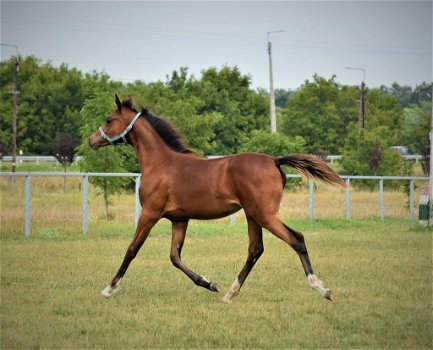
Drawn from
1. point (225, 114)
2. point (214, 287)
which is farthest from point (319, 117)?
point (214, 287)

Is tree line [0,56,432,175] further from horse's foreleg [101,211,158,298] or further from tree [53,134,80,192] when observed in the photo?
horse's foreleg [101,211,158,298]

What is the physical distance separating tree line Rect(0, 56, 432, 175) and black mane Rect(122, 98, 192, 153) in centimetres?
2183

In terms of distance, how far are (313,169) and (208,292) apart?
211 cm

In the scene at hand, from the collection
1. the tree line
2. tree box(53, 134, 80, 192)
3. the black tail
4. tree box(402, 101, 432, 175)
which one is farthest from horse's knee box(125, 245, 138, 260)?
tree box(402, 101, 432, 175)

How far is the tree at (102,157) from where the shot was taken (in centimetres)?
2008

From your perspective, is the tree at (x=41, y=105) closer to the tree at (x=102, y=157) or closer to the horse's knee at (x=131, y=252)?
the tree at (x=102, y=157)

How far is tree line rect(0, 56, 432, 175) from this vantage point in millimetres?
37375

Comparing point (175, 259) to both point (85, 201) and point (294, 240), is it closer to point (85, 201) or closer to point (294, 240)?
point (294, 240)

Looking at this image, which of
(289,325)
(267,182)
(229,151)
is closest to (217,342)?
(289,325)

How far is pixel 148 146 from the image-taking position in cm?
1010

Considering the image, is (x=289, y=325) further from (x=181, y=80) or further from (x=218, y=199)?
(x=181, y=80)

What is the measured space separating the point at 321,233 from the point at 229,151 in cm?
3062

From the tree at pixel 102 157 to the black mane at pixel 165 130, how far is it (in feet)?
32.2

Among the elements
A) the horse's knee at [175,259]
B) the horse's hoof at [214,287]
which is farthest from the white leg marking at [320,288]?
the horse's knee at [175,259]
